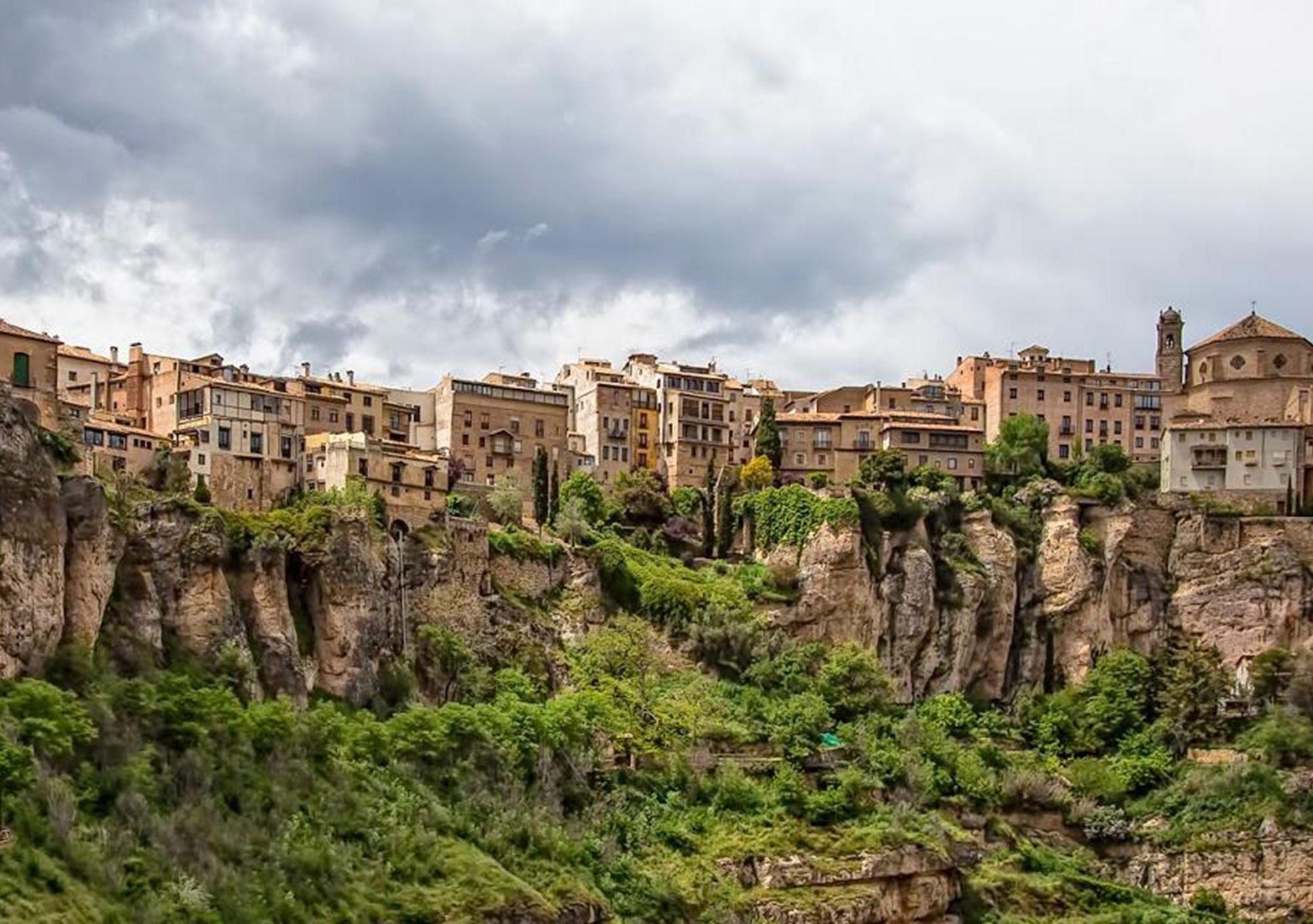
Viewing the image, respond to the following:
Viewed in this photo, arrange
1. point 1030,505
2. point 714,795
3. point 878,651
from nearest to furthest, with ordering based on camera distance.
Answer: point 714,795 → point 878,651 → point 1030,505

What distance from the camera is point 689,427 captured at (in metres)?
81.9

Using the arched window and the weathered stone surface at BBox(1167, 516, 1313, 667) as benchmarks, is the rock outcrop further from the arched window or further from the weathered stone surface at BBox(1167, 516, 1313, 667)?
the arched window

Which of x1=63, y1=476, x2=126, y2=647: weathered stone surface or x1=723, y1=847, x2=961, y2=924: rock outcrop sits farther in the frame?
x1=723, y1=847, x2=961, y2=924: rock outcrop

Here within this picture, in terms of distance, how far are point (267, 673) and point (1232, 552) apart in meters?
38.5

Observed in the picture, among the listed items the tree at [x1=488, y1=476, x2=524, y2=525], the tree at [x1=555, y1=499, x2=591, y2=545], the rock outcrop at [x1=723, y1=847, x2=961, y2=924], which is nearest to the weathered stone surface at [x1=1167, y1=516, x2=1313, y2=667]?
the rock outcrop at [x1=723, y1=847, x2=961, y2=924]

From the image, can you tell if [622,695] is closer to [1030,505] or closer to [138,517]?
[138,517]

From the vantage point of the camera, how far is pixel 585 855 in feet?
172

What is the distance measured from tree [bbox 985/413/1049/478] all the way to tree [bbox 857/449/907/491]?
21.9 ft

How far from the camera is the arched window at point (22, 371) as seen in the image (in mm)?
60156

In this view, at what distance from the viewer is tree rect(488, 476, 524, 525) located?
69062 mm

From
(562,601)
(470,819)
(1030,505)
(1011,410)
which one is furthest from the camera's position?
(1011,410)

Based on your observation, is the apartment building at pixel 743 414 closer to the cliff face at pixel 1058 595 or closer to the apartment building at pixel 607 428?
the apartment building at pixel 607 428

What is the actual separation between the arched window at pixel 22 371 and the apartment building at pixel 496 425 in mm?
20272

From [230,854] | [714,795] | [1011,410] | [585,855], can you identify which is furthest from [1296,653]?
[230,854]
